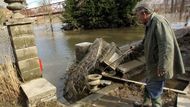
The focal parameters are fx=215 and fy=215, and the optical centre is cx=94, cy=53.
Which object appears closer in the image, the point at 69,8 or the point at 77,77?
the point at 77,77

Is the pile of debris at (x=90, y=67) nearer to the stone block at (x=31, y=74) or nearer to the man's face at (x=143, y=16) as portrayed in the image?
the stone block at (x=31, y=74)

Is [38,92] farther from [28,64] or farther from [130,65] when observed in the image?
[130,65]

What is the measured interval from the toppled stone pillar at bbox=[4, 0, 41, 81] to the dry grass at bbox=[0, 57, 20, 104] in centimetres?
16

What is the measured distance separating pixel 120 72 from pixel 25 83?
2292mm

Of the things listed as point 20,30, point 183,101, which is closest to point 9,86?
point 20,30

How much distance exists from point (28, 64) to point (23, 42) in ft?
1.45

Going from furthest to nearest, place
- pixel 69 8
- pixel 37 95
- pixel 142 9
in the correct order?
pixel 69 8 → pixel 37 95 → pixel 142 9

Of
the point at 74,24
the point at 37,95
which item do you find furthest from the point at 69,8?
the point at 37,95

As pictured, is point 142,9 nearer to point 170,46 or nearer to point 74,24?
point 170,46

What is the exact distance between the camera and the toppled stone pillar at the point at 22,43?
156 inches

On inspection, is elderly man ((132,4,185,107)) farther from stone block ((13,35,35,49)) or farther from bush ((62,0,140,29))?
bush ((62,0,140,29))

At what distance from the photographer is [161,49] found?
2.84 metres

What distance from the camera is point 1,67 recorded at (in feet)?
13.6

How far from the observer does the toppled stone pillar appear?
395cm
